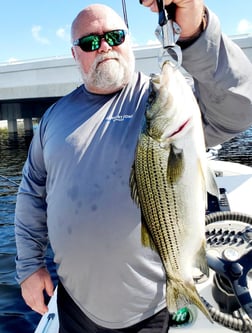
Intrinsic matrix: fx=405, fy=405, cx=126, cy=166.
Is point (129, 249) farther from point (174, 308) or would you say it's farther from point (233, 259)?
point (233, 259)

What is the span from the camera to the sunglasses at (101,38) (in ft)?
8.04

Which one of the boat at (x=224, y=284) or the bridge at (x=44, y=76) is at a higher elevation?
the boat at (x=224, y=284)

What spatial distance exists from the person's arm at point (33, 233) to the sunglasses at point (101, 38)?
2.27 ft

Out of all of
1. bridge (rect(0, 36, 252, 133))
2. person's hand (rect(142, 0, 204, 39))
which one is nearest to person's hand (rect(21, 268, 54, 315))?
person's hand (rect(142, 0, 204, 39))

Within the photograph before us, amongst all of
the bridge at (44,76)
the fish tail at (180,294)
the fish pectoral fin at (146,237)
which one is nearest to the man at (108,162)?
the fish pectoral fin at (146,237)

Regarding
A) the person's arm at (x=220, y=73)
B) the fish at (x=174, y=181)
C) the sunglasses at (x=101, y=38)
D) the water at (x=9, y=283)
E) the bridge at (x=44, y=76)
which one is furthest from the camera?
the bridge at (x=44, y=76)

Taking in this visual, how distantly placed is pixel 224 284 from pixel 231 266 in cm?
30

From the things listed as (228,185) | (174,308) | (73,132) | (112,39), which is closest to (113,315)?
(174,308)

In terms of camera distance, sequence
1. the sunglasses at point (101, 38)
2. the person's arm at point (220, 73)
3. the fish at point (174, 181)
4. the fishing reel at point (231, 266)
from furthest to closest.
→ 1. the fishing reel at point (231, 266)
2. the sunglasses at point (101, 38)
3. the person's arm at point (220, 73)
4. the fish at point (174, 181)

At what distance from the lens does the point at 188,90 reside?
1832 mm

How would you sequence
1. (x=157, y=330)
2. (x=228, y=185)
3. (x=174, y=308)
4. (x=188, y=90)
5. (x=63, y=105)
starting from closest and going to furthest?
(x=188, y=90), (x=174, y=308), (x=157, y=330), (x=63, y=105), (x=228, y=185)

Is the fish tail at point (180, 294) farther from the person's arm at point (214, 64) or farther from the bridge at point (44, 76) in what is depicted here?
the bridge at point (44, 76)

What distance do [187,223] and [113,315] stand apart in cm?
84

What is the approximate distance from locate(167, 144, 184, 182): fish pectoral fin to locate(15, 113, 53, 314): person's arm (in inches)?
47.8
